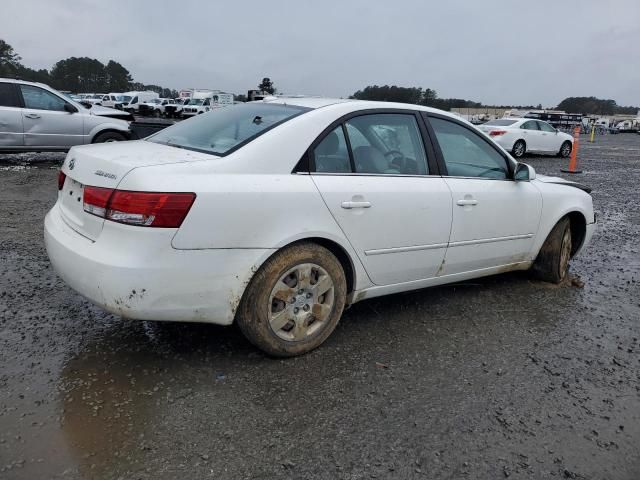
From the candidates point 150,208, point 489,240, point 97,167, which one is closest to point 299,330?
point 150,208

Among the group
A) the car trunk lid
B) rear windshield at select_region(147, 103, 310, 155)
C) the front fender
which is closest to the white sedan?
the front fender

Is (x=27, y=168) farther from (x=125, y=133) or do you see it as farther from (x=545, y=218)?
(x=545, y=218)

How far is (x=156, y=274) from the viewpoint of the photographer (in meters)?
2.70

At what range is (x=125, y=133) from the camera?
37.4ft

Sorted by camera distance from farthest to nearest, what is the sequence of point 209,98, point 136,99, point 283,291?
1. point 136,99
2. point 209,98
3. point 283,291

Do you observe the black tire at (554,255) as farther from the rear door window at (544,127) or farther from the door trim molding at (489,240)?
the rear door window at (544,127)

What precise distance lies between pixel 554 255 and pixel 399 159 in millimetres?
1984

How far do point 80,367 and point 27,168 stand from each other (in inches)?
367

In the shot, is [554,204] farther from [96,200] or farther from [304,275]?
[96,200]

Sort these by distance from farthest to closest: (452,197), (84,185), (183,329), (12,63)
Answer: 1. (12,63)
2. (452,197)
3. (183,329)
4. (84,185)

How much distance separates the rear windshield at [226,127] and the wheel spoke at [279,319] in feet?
3.20

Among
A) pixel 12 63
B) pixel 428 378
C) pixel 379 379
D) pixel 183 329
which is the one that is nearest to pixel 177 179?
pixel 183 329

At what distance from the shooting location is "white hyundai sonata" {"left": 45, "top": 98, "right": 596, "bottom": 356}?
108 inches

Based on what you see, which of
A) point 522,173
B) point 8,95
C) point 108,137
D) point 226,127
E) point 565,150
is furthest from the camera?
point 565,150
